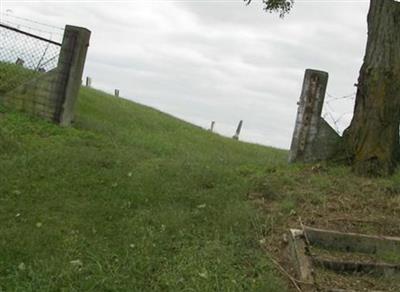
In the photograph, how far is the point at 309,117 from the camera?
30.9 feet

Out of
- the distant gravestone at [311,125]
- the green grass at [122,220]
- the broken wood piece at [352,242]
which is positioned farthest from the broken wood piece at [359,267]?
the distant gravestone at [311,125]

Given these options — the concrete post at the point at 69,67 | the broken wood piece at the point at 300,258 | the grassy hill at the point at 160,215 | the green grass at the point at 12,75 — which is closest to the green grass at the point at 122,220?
the grassy hill at the point at 160,215

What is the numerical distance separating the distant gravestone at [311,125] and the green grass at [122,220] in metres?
0.59

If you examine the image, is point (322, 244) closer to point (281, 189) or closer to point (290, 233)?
point (290, 233)

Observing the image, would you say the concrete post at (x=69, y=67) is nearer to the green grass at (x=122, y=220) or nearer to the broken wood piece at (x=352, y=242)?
the green grass at (x=122, y=220)

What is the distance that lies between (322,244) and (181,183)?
85.9 inches

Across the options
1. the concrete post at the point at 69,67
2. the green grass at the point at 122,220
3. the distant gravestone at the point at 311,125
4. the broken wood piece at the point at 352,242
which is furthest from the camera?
the concrete post at the point at 69,67

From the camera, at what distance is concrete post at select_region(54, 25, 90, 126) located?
34.9ft

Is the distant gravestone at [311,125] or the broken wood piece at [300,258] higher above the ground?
the distant gravestone at [311,125]

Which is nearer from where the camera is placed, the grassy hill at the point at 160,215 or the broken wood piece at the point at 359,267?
the grassy hill at the point at 160,215

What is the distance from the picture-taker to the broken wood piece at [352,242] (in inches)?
253

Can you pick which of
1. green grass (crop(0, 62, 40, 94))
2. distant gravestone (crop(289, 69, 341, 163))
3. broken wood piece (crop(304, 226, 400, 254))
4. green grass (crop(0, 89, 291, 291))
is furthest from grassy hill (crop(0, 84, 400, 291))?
green grass (crop(0, 62, 40, 94))

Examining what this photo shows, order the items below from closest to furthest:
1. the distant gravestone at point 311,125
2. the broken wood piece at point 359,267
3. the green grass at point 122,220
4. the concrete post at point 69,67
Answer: the green grass at point 122,220
the broken wood piece at point 359,267
the distant gravestone at point 311,125
the concrete post at point 69,67

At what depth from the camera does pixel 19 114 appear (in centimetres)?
1074
